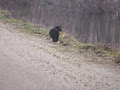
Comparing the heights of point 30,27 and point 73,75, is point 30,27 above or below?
above

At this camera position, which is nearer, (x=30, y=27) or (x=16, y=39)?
(x=16, y=39)

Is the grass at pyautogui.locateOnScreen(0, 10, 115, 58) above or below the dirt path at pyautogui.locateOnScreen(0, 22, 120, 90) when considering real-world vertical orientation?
above

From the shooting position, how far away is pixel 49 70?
786cm

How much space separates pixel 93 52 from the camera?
10.6 m

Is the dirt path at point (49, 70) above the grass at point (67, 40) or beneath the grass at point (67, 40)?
beneath

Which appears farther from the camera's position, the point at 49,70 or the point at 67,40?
the point at 67,40

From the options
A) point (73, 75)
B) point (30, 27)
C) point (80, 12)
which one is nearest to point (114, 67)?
point (73, 75)

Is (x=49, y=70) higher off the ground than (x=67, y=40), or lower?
lower

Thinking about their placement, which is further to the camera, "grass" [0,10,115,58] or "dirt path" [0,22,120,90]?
"grass" [0,10,115,58]

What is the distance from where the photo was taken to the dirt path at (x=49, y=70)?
6.75m

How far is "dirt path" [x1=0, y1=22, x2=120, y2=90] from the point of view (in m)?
6.75

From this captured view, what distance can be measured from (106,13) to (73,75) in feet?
103

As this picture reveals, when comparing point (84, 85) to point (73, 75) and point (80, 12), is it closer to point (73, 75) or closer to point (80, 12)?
point (73, 75)

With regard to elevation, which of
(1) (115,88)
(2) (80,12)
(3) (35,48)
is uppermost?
(2) (80,12)
